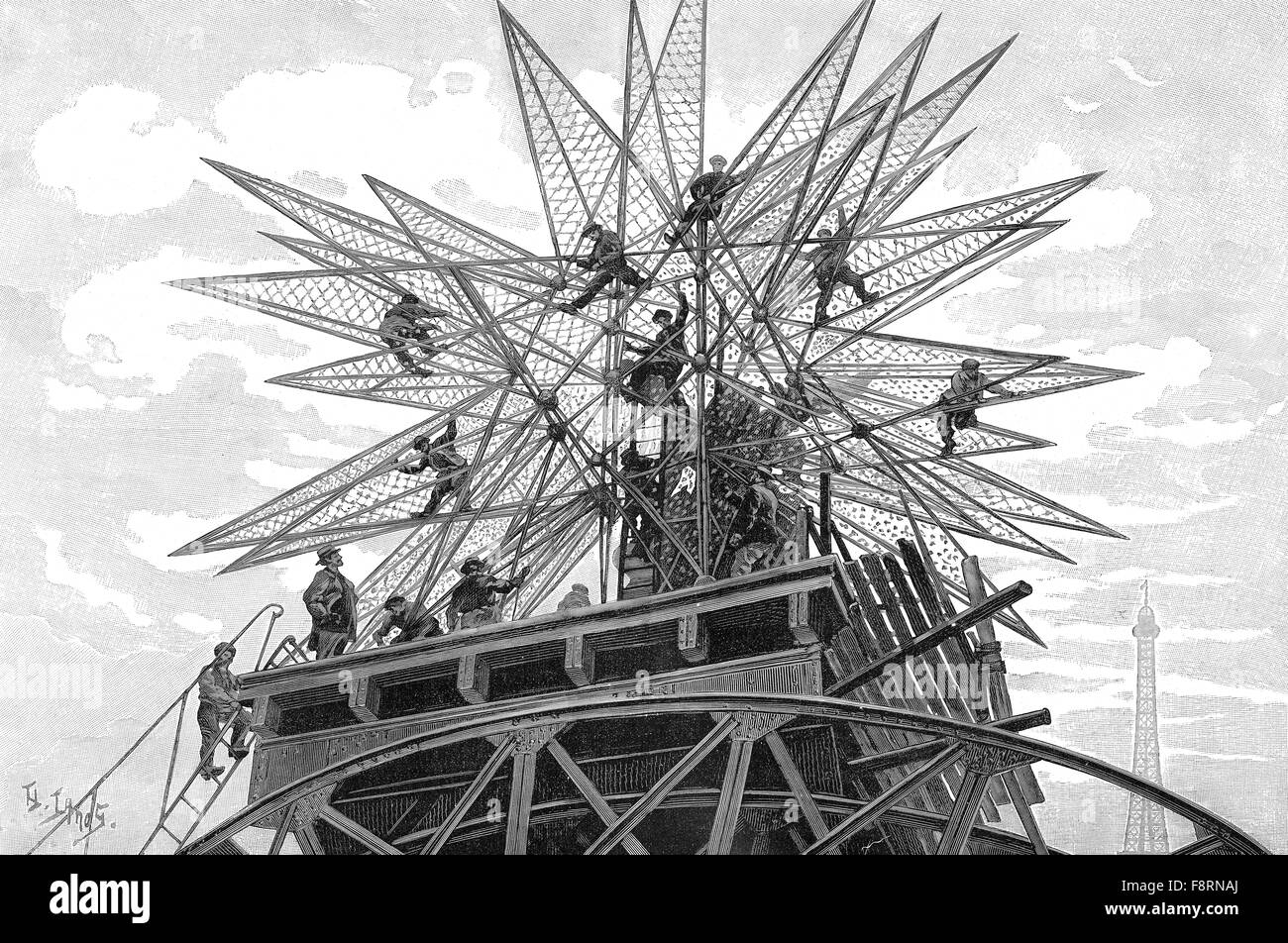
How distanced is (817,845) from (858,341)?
7.03 meters

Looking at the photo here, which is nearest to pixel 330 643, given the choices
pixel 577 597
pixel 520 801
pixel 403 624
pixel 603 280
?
pixel 403 624

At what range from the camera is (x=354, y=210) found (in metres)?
17.9

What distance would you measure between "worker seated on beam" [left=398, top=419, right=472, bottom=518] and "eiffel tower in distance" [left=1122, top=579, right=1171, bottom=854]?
734 centimetres

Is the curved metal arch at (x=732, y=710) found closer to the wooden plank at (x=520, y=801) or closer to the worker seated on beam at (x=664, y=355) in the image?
the wooden plank at (x=520, y=801)

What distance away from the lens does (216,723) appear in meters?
17.3

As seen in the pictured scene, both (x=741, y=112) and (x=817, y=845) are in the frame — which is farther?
(x=741, y=112)

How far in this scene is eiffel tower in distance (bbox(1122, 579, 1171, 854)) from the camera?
16016 millimetres

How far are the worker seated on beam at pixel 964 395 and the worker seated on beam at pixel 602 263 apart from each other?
11.5 feet

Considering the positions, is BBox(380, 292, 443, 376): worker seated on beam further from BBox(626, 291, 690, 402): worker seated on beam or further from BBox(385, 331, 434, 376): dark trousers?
BBox(626, 291, 690, 402): worker seated on beam

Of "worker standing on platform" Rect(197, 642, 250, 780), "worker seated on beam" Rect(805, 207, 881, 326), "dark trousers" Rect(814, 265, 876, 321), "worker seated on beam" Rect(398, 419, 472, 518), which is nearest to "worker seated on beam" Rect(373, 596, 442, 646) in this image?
"worker seated on beam" Rect(398, 419, 472, 518)

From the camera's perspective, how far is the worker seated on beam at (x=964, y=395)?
16.6m

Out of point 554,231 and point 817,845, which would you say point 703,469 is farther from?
point 817,845
